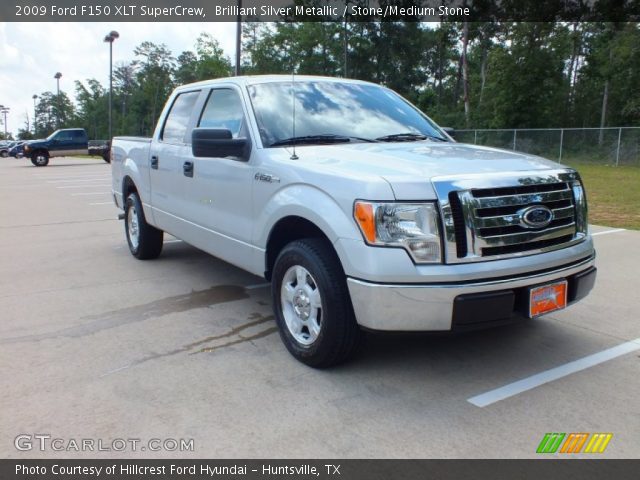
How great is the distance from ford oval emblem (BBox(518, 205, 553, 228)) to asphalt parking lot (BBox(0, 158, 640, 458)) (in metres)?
0.99

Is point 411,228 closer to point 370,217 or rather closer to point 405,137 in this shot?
point 370,217

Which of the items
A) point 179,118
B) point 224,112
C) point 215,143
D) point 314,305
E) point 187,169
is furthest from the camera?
point 179,118

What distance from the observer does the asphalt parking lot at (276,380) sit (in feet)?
9.50

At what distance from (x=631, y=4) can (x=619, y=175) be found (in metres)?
8.95

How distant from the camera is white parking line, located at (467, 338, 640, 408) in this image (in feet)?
10.8

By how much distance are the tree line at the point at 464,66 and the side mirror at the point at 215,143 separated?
108 feet

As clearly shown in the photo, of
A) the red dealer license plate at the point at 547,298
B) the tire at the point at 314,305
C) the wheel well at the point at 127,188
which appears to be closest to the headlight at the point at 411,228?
the tire at the point at 314,305

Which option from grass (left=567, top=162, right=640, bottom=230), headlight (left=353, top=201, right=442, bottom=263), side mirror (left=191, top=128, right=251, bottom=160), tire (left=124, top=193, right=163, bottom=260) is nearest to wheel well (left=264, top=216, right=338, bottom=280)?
headlight (left=353, top=201, right=442, bottom=263)

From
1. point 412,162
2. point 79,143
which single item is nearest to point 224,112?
point 412,162

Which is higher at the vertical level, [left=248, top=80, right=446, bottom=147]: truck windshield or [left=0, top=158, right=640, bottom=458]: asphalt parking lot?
[left=248, top=80, right=446, bottom=147]: truck windshield

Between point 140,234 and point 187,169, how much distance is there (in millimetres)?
1899

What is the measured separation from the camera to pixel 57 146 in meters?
31.4

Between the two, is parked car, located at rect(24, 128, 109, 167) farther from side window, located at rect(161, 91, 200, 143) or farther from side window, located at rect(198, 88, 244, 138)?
side window, located at rect(198, 88, 244, 138)
